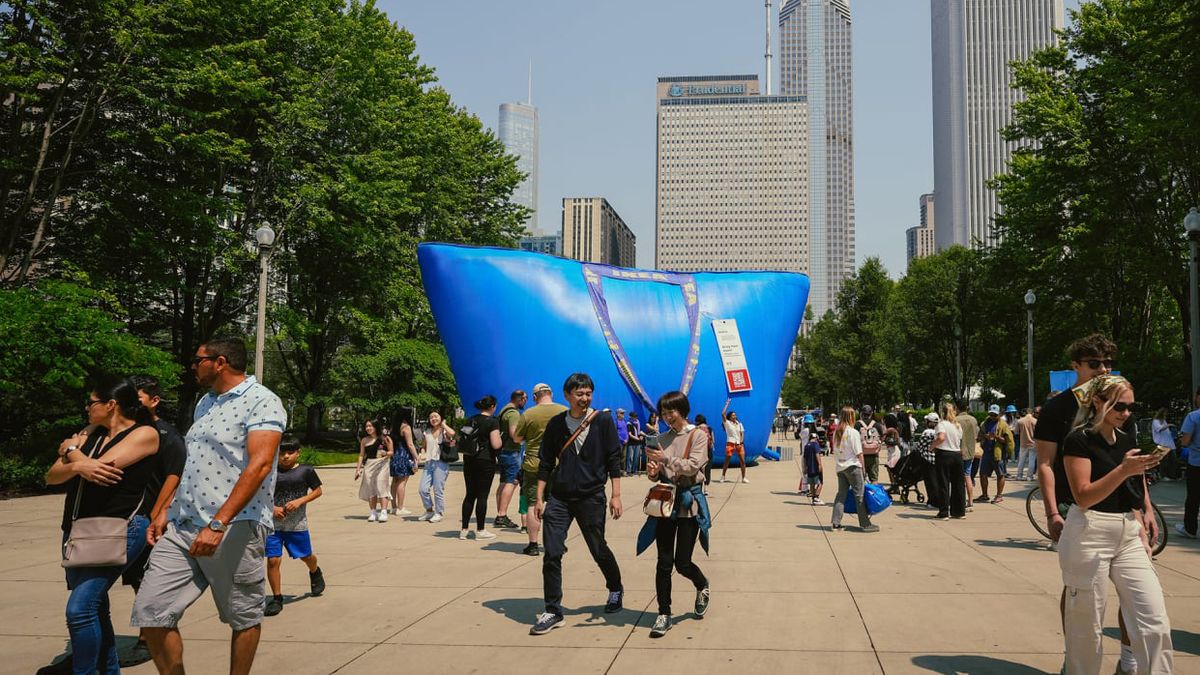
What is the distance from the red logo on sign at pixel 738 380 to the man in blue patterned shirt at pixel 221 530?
59.5ft

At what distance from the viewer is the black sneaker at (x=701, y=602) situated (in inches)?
244

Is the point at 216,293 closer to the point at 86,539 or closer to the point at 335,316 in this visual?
the point at 335,316

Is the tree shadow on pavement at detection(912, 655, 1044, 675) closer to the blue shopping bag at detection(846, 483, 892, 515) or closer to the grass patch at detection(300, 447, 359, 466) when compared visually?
the blue shopping bag at detection(846, 483, 892, 515)

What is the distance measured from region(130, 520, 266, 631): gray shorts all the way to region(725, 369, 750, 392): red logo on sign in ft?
59.7

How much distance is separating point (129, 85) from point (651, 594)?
724 inches

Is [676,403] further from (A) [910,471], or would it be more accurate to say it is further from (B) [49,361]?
(B) [49,361]

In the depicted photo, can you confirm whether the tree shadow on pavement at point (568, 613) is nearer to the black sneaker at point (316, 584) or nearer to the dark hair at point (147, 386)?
the black sneaker at point (316, 584)

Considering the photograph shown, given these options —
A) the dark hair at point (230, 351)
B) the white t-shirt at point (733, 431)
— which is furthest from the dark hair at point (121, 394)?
the white t-shirt at point (733, 431)

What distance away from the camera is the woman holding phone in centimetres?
418

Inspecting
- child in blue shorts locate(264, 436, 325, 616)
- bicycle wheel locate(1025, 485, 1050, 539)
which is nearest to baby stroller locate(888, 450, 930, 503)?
bicycle wheel locate(1025, 485, 1050, 539)

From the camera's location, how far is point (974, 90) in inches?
6634

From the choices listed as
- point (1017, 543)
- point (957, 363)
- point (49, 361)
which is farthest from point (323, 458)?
point (957, 363)

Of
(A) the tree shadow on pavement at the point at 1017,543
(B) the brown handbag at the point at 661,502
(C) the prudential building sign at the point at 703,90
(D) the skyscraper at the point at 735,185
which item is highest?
(C) the prudential building sign at the point at 703,90

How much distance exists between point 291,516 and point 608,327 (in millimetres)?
13808
